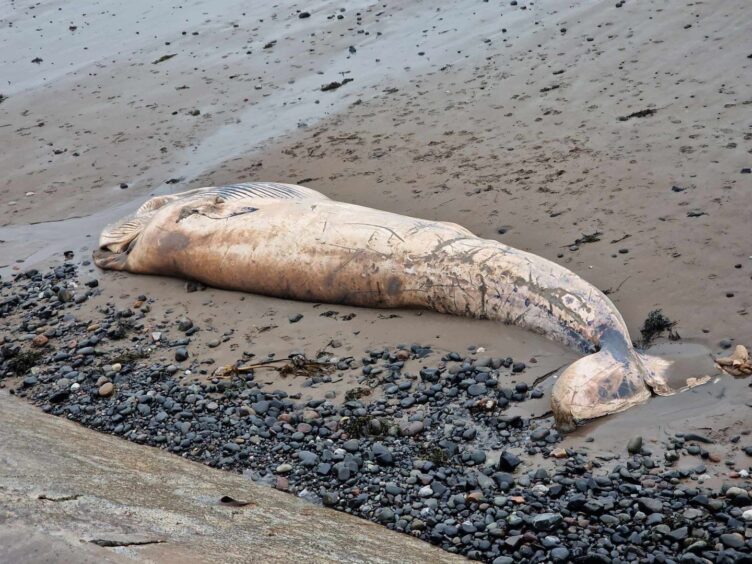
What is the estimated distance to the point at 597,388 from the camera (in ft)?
16.4

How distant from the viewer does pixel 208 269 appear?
7.36 m

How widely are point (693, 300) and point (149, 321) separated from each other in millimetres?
4146

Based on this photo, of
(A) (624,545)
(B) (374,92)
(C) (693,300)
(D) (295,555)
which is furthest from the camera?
→ (B) (374,92)

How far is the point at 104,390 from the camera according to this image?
621 cm

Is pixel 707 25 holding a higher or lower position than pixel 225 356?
higher

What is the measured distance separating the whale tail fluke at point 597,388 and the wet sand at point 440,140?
0.33 ft

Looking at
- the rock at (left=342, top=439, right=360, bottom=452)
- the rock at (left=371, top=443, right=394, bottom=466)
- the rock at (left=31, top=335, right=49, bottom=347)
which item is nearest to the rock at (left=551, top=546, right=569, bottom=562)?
the rock at (left=371, top=443, right=394, bottom=466)

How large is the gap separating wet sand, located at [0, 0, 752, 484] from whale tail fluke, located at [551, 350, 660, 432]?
0.10m

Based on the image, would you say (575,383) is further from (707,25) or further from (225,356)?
(707,25)

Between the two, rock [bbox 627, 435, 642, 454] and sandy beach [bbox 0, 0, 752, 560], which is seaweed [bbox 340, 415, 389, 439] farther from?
rock [bbox 627, 435, 642, 454]

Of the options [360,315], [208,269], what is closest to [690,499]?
[360,315]

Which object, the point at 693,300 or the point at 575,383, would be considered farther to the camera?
the point at 693,300

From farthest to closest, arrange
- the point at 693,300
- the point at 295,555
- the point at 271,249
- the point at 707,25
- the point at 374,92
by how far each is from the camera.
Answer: the point at 374,92, the point at 707,25, the point at 271,249, the point at 693,300, the point at 295,555

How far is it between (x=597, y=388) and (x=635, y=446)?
1.47 ft
